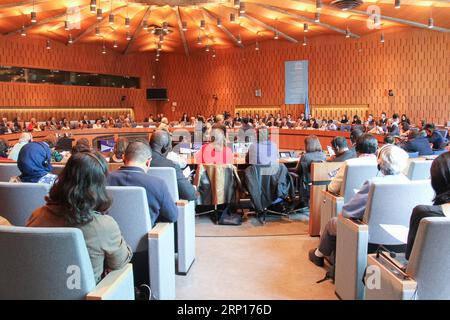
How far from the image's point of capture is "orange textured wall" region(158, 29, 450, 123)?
15992mm

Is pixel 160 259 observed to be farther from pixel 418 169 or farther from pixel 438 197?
pixel 418 169

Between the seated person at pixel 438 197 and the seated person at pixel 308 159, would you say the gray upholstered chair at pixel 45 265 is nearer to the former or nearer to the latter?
the seated person at pixel 438 197

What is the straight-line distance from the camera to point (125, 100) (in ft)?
72.3

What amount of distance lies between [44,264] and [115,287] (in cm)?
34

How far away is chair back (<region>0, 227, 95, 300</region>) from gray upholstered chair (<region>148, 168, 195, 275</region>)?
1.90 metres

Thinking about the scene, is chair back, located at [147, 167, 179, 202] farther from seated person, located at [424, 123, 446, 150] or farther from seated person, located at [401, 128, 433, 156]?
seated person, located at [424, 123, 446, 150]

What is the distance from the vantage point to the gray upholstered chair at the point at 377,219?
2.73 m

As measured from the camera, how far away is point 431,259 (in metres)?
1.80

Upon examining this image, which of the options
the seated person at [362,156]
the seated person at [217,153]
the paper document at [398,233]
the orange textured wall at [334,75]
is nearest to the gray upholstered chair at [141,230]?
the paper document at [398,233]

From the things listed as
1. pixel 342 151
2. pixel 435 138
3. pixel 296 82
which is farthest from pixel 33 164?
pixel 296 82

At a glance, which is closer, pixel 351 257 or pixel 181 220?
pixel 351 257

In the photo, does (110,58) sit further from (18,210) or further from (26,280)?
(26,280)

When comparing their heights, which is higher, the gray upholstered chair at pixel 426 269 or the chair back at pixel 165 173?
the chair back at pixel 165 173
